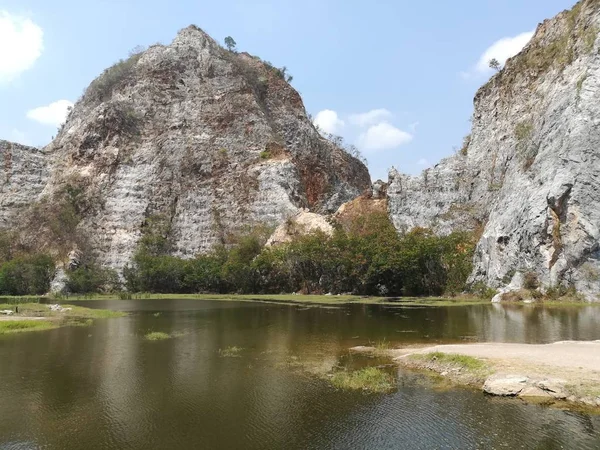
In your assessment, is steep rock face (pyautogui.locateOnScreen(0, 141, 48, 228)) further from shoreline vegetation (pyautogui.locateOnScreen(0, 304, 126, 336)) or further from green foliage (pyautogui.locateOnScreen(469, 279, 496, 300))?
green foliage (pyautogui.locateOnScreen(469, 279, 496, 300))

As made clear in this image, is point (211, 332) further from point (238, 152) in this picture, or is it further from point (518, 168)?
point (238, 152)

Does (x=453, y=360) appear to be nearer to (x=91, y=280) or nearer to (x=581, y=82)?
(x=581, y=82)

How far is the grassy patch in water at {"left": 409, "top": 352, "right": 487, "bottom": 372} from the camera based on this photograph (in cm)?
1734

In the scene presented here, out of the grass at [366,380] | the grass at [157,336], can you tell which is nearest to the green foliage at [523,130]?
the grass at [157,336]

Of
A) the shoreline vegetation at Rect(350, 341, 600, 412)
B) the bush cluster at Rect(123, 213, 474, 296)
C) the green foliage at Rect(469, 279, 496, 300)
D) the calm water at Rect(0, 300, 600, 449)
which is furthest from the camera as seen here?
the bush cluster at Rect(123, 213, 474, 296)

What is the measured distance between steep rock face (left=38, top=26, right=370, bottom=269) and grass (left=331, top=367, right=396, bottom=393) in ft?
251

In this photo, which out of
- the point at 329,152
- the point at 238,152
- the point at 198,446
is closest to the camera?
the point at 198,446

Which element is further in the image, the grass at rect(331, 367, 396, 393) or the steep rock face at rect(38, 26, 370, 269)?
the steep rock face at rect(38, 26, 370, 269)

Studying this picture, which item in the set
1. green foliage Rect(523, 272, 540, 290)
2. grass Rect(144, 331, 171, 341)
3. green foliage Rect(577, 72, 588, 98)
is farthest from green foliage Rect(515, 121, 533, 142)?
grass Rect(144, 331, 171, 341)

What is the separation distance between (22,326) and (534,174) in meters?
52.8

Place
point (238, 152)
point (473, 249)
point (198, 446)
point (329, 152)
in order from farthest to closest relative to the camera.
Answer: point (329, 152) → point (238, 152) → point (473, 249) → point (198, 446)

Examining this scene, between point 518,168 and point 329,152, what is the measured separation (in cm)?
6474

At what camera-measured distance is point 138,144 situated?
350 feet

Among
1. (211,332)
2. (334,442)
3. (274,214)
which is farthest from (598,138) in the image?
(274,214)
